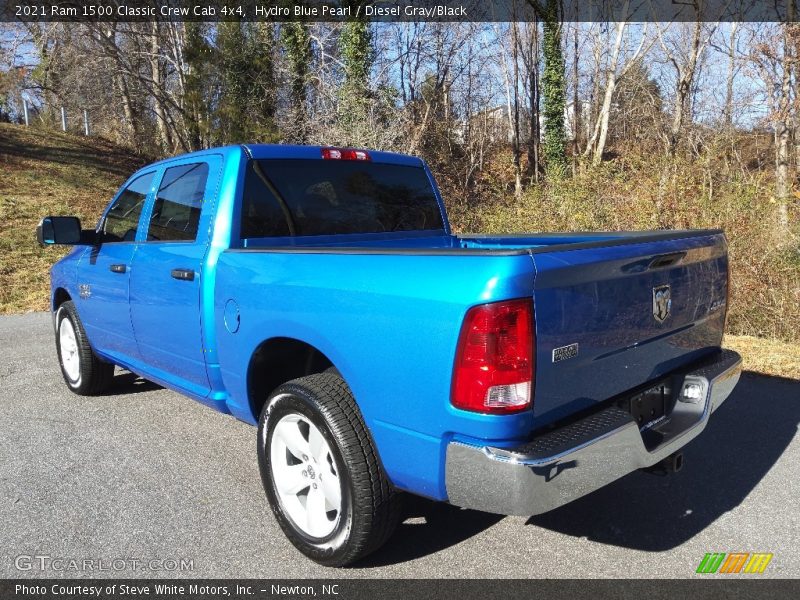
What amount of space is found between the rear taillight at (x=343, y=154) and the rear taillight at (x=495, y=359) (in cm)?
208

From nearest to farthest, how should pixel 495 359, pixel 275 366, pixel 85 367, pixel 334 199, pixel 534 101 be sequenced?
1. pixel 495 359
2. pixel 275 366
3. pixel 334 199
4. pixel 85 367
5. pixel 534 101

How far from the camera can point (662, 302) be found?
9.29ft

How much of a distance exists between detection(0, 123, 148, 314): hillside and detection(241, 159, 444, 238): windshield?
29.5 ft

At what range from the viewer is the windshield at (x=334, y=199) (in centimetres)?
358

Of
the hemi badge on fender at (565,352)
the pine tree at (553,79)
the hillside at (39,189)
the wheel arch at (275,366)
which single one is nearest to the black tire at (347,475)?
the wheel arch at (275,366)

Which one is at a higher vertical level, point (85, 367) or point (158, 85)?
point (158, 85)

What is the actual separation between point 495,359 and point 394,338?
1.34ft

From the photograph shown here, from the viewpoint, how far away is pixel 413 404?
2.35m

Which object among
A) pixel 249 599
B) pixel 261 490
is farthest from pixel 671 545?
pixel 261 490

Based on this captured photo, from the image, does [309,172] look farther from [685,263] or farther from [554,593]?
[554,593]

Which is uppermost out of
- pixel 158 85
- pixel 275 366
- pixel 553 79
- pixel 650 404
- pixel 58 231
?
pixel 553 79

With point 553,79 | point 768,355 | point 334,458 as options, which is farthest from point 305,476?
point 553,79

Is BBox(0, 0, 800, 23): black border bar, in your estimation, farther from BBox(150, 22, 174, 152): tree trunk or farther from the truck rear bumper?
the truck rear bumper

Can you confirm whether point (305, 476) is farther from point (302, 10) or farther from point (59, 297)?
point (302, 10)
